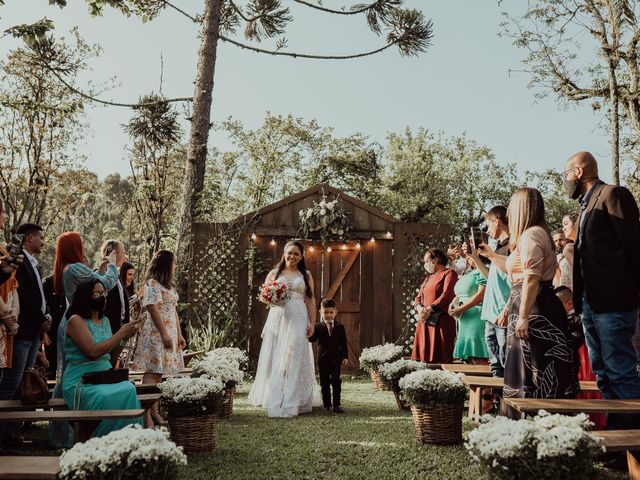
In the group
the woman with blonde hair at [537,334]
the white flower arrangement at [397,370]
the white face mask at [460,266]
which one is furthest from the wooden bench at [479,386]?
the white face mask at [460,266]

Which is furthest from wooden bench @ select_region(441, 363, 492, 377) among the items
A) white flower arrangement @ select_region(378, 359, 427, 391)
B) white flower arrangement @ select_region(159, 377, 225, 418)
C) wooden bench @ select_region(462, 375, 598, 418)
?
white flower arrangement @ select_region(159, 377, 225, 418)

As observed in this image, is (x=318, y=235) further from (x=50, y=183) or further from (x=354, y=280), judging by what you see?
(x=50, y=183)

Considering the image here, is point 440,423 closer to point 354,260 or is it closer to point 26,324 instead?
point 26,324

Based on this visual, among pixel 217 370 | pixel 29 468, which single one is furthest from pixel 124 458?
pixel 217 370

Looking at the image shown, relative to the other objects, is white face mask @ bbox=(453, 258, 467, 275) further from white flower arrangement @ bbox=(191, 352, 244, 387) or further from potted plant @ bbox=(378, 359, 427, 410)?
white flower arrangement @ bbox=(191, 352, 244, 387)

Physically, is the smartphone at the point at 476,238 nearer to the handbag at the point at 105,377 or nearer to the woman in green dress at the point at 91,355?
the woman in green dress at the point at 91,355

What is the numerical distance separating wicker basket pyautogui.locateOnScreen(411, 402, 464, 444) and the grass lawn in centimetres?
9

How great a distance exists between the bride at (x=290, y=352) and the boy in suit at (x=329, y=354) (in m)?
0.12

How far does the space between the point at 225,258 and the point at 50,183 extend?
7204 millimetres

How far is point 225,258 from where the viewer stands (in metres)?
10.8

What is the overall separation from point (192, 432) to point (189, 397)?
0.90 ft

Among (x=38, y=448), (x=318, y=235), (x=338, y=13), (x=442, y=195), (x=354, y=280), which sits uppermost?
(x=338, y=13)

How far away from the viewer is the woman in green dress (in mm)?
4031

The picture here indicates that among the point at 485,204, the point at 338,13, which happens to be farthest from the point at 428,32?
the point at 485,204
